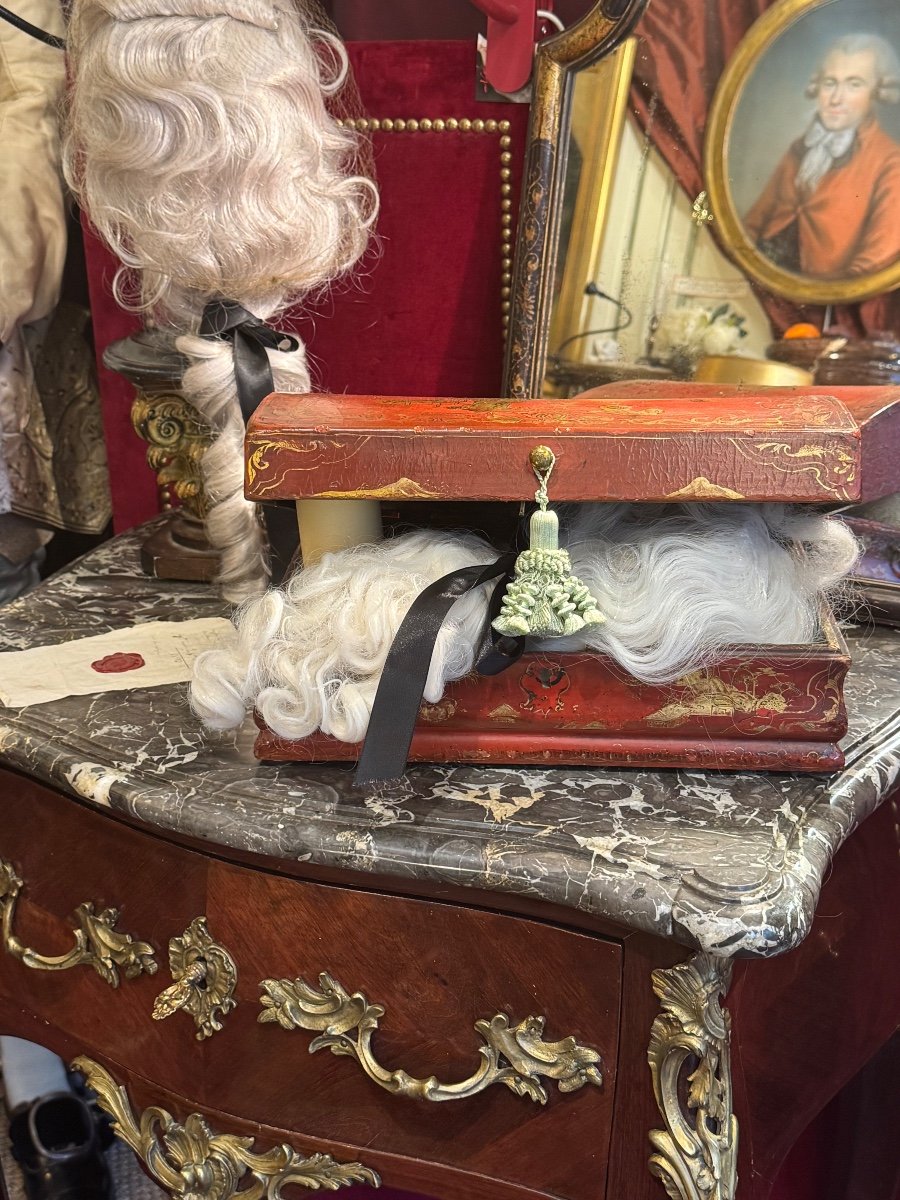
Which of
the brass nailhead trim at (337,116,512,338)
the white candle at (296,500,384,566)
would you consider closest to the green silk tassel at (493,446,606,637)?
the white candle at (296,500,384,566)

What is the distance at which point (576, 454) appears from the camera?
2.02 ft

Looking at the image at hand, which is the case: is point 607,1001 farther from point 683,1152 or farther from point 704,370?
point 704,370

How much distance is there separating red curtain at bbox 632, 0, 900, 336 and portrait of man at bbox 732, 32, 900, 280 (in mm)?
38

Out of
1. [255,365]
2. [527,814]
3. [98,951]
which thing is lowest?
[98,951]

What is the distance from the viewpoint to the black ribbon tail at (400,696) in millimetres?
Answer: 613

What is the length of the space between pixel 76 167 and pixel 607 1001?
806mm

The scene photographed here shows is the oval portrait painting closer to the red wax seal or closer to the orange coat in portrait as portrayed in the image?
the orange coat in portrait

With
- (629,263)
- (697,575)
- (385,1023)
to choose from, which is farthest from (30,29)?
(385,1023)

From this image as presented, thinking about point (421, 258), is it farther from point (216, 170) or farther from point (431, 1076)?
point (431, 1076)

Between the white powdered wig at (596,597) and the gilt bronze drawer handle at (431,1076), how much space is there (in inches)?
6.2

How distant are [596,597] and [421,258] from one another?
1.90 feet

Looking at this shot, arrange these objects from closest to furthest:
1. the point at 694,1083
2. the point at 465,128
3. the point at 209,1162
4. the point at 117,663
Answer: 1. the point at 694,1083
2. the point at 209,1162
3. the point at 117,663
4. the point at 465,128

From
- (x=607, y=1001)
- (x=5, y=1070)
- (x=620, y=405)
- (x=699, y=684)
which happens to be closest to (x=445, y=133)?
(x=620, y=405)

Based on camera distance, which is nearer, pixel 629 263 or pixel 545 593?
pixel 545 593
